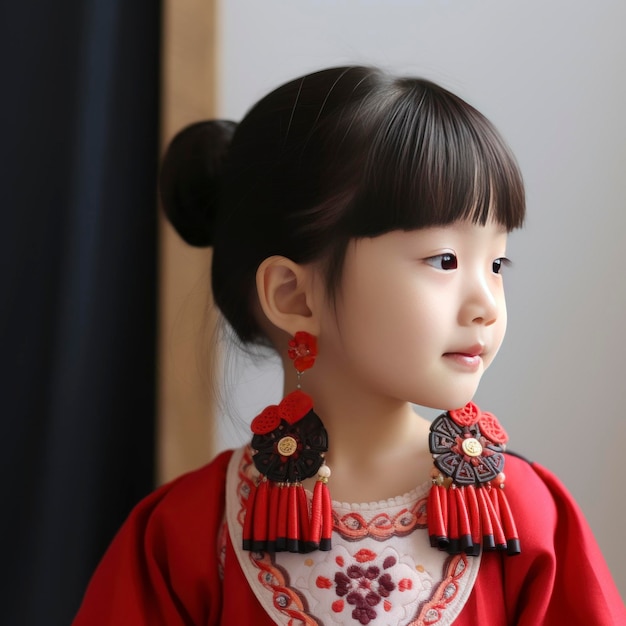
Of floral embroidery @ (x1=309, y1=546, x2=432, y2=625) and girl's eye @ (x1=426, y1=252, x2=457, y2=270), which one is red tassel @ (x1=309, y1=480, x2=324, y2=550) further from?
girl's eye @ (x1=426, y1=252, x2=457, y2=270)

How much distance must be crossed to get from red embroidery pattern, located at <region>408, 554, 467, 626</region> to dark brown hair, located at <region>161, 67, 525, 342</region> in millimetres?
331

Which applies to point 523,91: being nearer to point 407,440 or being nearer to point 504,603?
point 407,440

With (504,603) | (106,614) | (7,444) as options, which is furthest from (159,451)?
(504,603)

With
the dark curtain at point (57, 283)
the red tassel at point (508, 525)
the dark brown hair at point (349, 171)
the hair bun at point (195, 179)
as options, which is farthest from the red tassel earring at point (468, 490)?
the dark curtain at point (57, 283)

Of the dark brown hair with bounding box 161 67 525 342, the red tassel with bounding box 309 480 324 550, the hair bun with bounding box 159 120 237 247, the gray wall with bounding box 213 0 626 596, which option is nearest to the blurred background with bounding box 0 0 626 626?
the gray wall with bounding box 213 0 626 596

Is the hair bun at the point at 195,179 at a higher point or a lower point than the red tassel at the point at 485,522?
higher

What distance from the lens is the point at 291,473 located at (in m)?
0.95

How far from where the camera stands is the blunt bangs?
33.9 inches

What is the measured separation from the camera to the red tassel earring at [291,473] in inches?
36.5

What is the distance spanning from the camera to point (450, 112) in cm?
91

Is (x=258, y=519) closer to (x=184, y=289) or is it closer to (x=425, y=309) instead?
(x=425, y=309)

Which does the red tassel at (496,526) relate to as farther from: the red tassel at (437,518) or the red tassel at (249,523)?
the red tassel at (249,523)

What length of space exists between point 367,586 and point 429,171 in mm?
445

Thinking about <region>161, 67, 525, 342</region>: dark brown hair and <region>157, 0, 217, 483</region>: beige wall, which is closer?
<region>161, 67, 525, 342</region>: dark brown hair
